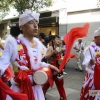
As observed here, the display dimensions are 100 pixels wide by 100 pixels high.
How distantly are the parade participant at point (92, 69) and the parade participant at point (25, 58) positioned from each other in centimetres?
94

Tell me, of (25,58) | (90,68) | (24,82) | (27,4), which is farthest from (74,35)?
Result: (27,4)

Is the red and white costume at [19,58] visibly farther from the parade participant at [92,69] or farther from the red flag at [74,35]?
the parade participant at [92,69]

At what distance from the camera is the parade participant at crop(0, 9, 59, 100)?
1.98 meters

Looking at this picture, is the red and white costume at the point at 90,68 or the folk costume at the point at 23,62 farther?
the red and white costume at the point at 90,68

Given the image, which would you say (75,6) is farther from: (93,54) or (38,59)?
(38,59)

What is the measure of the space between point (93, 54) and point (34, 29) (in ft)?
4.22

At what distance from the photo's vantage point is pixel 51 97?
14.6ft

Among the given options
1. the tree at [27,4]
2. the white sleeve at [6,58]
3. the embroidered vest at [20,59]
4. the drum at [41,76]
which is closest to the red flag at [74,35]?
the drum at [41,76]

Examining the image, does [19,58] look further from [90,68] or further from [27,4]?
[27,4]

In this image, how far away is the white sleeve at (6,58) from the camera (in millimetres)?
1946

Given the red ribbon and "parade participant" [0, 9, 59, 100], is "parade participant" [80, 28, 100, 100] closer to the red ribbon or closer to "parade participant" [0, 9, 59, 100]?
"parade participant" [0, 9, 59, 100]

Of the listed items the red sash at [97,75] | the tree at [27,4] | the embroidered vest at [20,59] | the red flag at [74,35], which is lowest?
the red sash at [97,75]

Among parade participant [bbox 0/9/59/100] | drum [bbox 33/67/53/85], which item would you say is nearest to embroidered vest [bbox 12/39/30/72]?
parade participant [bbox 0/9/59/100]

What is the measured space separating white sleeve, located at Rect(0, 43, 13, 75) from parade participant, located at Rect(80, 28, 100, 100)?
1.28m
